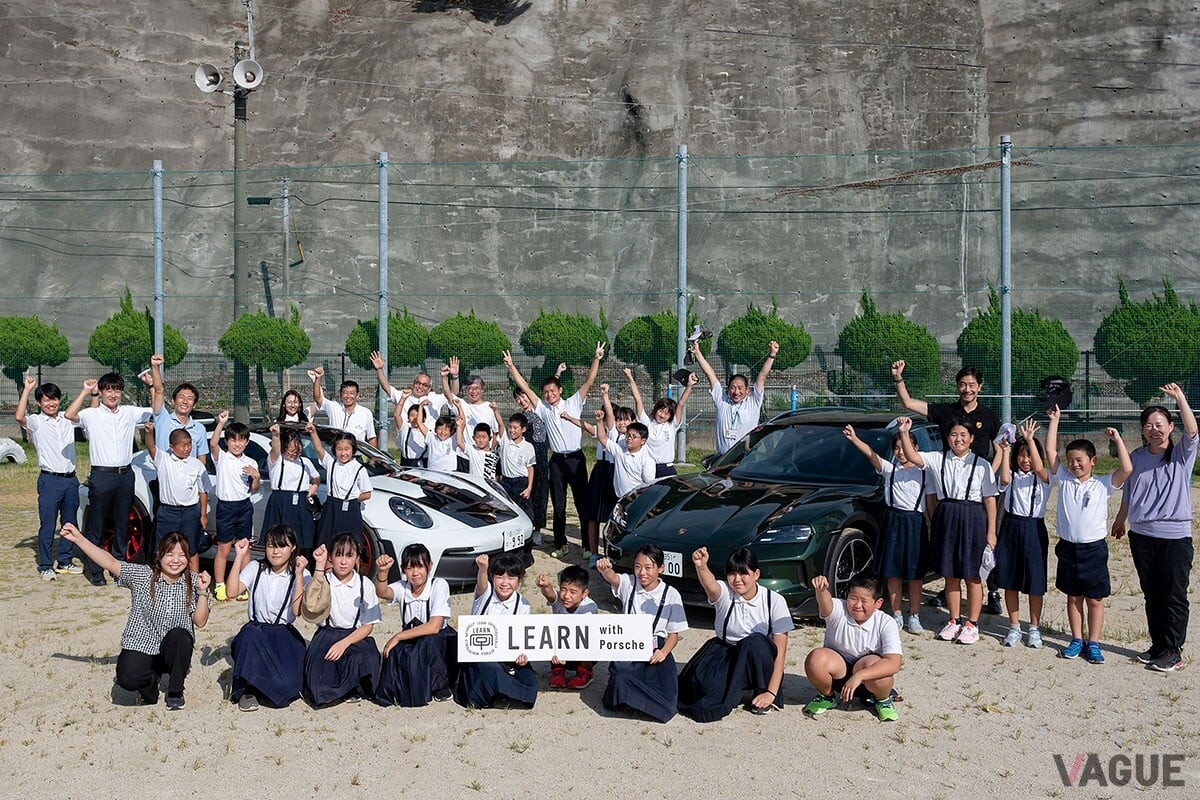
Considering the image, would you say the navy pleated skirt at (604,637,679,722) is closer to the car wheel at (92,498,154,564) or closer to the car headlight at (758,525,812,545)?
the car headlight at (758,525,812,545)

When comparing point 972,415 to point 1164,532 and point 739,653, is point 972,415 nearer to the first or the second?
point 1164,532

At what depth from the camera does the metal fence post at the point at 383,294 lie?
16156mm

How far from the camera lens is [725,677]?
6.10m

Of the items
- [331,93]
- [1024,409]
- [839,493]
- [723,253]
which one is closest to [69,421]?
[839,493]

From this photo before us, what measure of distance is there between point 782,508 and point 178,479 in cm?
455

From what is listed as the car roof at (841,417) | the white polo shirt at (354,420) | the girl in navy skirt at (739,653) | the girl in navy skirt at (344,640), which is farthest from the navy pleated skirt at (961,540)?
the white polo shirt at (354,420)

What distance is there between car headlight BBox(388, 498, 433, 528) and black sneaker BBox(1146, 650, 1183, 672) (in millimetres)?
5051

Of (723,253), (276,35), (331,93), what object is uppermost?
(276,35)

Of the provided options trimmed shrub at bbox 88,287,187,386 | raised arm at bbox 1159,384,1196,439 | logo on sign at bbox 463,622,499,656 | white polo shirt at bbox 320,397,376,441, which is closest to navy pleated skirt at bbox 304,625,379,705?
logo on sign at bbox 463,622,499,656

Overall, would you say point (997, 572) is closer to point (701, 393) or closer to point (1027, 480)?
point (1027, 480)

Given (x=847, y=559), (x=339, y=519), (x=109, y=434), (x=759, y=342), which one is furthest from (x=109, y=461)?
(x=759, y=342)

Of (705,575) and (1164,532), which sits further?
(1164,532)

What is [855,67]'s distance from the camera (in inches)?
1499

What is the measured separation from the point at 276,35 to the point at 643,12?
13.3m
